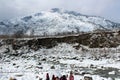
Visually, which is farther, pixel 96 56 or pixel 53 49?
pixel 53 49

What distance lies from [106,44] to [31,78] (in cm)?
4117

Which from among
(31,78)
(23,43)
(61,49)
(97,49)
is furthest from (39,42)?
(31,78)

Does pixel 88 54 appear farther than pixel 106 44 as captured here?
No

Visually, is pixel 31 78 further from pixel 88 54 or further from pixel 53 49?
pixel 53 49

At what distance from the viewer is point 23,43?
7881 centimetres

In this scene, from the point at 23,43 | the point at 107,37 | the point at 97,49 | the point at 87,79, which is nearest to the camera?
the point at 87,79

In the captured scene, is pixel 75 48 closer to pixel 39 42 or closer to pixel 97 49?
pixel 97 49

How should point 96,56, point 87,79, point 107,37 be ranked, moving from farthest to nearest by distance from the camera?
point 107,37
point 96,56
point 87,79

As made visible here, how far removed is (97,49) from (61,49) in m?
8.50

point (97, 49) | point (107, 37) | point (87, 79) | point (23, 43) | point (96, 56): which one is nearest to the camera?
point (87, 79)

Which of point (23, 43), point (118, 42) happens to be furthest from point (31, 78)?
point (23, 43)

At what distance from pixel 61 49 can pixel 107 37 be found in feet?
42.8

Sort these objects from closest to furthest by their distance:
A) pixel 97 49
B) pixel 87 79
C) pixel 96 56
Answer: pixel 87 79 < pixel 96 56 < pixel 97 49

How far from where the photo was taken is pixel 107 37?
7344 cm
